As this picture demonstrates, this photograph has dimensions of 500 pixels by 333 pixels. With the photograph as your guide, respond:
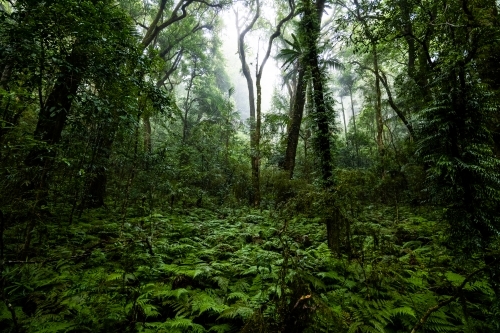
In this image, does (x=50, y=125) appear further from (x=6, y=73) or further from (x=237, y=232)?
(x=237, y=232)

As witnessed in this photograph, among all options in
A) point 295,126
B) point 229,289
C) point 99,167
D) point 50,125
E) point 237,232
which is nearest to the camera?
point 229,289

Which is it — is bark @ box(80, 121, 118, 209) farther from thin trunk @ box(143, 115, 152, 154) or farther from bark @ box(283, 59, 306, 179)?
bark @ box(283, 59, 306, 179)

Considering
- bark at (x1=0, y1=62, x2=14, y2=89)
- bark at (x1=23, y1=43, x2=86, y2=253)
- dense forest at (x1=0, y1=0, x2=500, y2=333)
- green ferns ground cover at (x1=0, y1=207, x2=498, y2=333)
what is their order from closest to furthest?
green ferns ground cover at (x1=0, y1=207, x2=498, y2=333), dense forest at (x1=0, y1=0, x2=500, y2=333), bark at (x1=0, y1=62, x2=14, y2=89), bark at (x1=23, y1=43, x2=86, y2=253)

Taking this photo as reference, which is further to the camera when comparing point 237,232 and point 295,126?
point 295,126

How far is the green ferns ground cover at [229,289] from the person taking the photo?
288 cm

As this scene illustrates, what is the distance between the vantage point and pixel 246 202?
13656mm

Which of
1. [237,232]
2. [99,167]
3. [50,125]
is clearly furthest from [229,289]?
[50,125]

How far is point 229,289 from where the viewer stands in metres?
4.19

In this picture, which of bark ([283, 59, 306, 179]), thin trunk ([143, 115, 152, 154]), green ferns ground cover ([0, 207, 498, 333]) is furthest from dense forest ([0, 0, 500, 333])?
bark ([283, 59, 306, 179])

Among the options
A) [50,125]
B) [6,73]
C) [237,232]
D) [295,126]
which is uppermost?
[295,126]

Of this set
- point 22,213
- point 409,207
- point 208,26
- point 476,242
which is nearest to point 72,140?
point 22,213

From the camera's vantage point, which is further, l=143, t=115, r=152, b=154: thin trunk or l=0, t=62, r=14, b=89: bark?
l=143, t=115, r=152, b=154: thin trunk

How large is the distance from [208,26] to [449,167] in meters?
19.0

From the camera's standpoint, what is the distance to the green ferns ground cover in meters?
2.88
